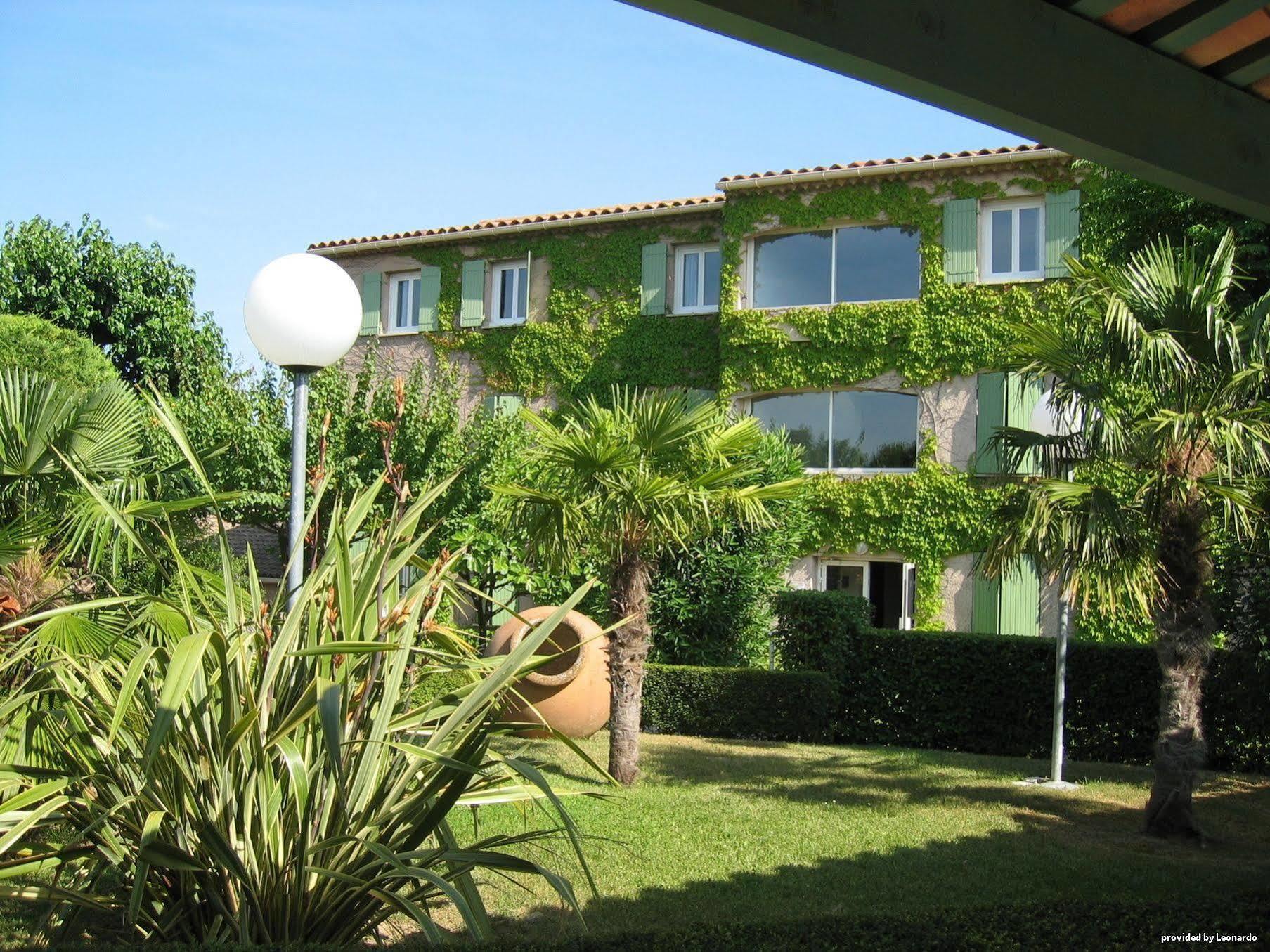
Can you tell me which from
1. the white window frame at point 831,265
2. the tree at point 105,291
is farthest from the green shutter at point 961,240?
the tree at point 105,291

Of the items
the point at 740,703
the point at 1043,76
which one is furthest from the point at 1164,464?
the point at 740,703

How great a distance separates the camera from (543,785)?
3697mm

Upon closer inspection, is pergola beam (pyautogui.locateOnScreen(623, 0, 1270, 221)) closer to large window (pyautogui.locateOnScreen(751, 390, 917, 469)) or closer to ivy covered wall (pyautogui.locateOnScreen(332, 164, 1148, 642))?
ivy covered wall (pyautogui.locateOnScreen(332, 164, 1148, 642))

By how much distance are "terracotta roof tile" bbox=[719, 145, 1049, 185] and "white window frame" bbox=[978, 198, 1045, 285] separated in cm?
91

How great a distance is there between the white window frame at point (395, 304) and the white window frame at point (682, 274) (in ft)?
20.5

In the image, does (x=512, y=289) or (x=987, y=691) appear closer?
(x=987, y=691)

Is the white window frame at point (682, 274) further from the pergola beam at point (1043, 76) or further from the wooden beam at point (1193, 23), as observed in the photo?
the wooden beam at point (1193, 23)

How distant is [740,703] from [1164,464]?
6.84 m

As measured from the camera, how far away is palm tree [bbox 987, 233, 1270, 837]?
8.37 m

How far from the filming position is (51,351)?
60.7 ft

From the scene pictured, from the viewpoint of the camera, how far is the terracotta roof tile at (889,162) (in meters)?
19.2

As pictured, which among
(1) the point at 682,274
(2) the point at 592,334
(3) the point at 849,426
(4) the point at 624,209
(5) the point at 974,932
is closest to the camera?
(5) the point at 974,932

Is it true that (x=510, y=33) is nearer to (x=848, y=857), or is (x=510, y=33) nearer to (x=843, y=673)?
(x=848, y=857)

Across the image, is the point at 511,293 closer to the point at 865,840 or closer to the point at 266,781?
the point at 865,840
